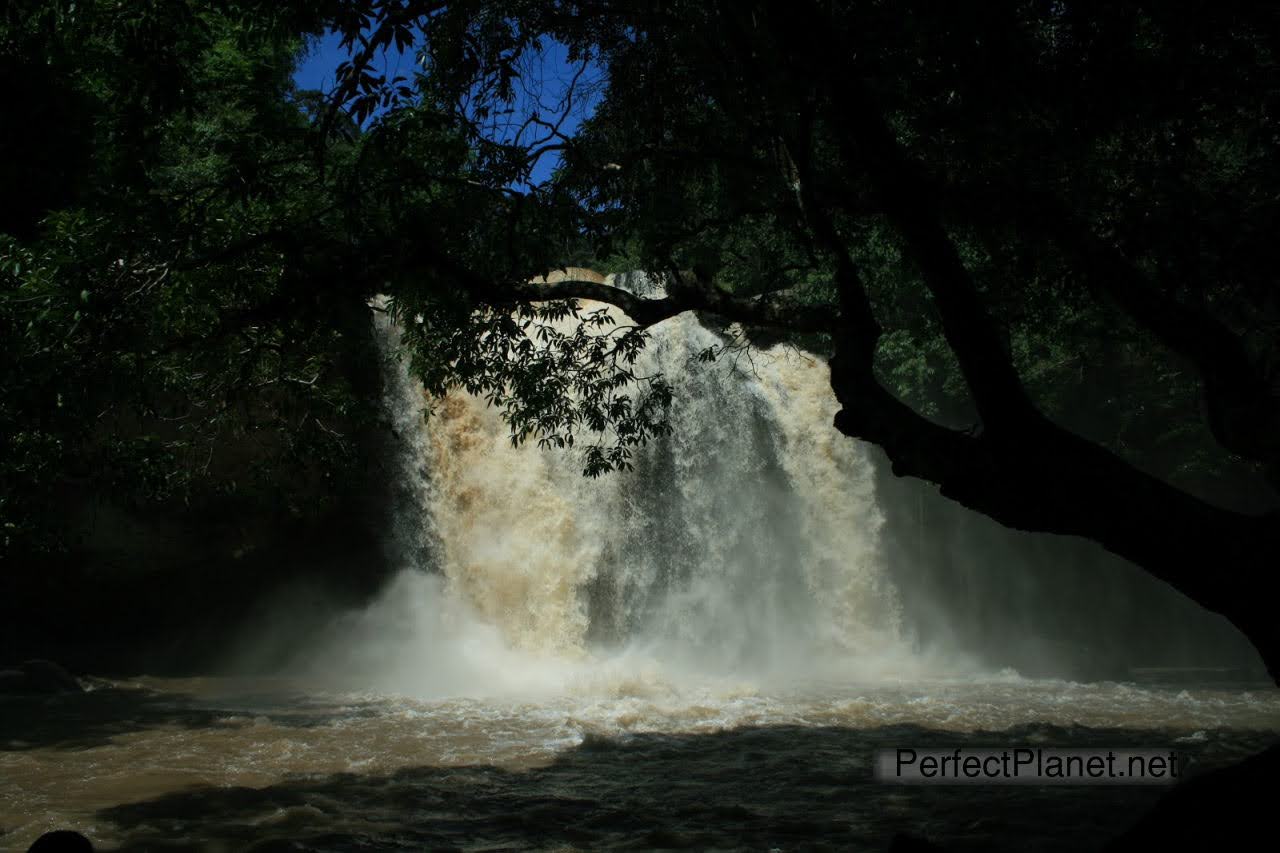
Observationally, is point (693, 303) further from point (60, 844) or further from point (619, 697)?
point (619, 697)

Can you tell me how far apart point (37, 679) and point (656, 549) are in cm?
911

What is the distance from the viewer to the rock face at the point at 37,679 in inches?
546

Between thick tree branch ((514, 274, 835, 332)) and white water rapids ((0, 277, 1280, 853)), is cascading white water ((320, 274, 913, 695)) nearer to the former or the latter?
white water rapids ((0, 277, 1280, 853))

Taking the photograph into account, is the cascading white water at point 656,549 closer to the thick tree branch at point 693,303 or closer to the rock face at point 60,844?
the thick tree branch at point 693,303

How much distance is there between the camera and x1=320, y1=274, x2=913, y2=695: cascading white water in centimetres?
1653

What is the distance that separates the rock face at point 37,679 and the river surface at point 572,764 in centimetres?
40

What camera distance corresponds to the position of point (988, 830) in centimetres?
702

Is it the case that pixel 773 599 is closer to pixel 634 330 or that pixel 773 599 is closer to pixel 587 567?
pixel 587 567

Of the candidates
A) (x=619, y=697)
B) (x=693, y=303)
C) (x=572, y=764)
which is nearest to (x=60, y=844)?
(x=693, y=303)

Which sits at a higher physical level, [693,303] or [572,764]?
[693,303]

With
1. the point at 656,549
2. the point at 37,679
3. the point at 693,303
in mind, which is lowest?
the point at 37,679

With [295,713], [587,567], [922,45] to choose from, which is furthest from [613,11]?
[587,567]

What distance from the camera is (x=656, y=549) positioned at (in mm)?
17375

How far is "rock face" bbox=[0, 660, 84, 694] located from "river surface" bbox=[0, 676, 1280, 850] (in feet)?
1.31
